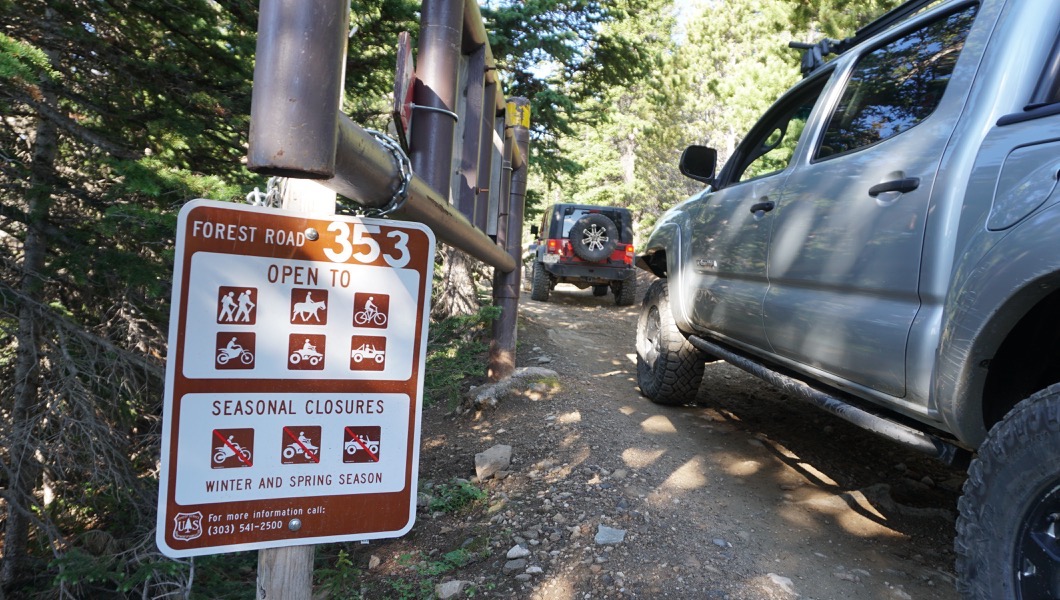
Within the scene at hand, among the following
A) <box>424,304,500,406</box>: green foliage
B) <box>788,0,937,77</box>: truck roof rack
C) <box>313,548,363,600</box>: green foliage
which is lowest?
<box>313,548,363,600</box>: green foliage

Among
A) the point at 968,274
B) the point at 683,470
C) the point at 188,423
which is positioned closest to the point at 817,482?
the point at 683,470

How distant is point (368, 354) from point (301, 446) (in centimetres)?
26

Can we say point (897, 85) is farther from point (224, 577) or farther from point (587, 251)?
point (587, 251)

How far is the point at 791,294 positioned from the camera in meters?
3.05

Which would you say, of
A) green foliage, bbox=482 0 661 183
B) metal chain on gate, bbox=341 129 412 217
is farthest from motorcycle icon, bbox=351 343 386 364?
green foliage, bbox=482 0 661 183

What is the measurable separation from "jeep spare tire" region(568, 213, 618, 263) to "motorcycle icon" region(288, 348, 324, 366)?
1093 centimetres

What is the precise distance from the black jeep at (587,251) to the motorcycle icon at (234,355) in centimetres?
1100

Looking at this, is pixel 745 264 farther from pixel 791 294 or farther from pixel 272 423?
pixel 272 423

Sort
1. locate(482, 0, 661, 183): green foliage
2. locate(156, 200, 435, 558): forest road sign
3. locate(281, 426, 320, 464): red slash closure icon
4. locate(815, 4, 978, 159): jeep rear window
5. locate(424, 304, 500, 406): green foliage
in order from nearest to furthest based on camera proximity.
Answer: locate(156, 200, 435, 558): forest road sign, locate(281, 426, 320, 464): red slash closure icon, locate(815, 4, 978, 159): jeep rear window, locate(424, 304, 500, 406): green foliage, locate(482, 0, 661, 183): green foliage

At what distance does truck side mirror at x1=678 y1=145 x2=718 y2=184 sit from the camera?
4309 millimetres

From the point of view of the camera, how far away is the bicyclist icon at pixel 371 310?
61.7 inches

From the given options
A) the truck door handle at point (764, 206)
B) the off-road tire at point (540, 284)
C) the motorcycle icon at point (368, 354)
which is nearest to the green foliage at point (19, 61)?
the motorcycle icon at point (368, 354)

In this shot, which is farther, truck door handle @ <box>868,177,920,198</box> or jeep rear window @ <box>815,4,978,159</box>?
jeep rear window @ <box>815,4,978,159</box>

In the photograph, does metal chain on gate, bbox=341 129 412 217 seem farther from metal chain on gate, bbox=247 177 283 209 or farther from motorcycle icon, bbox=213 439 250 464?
motorcycle icon, bbox=213 439 250 464
